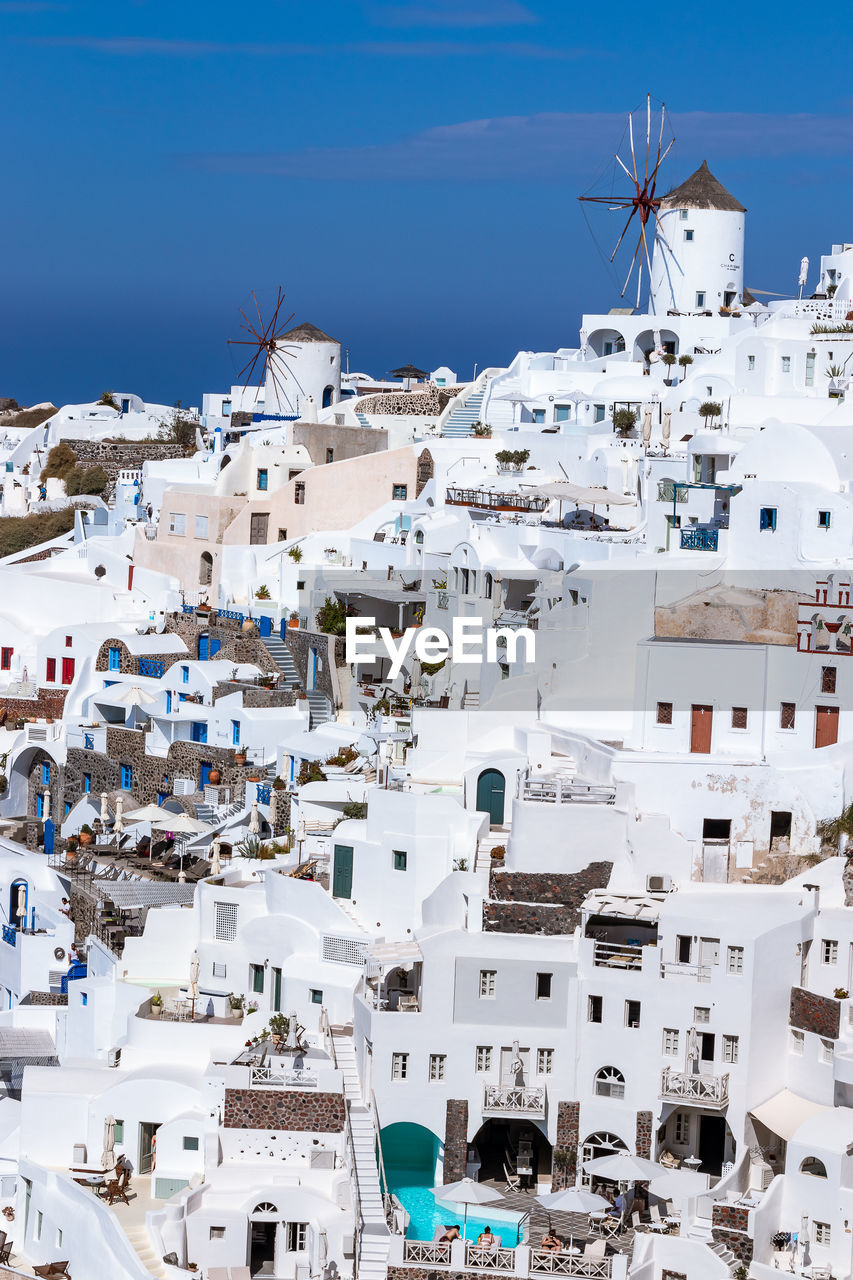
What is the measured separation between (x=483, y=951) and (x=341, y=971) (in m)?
3.03

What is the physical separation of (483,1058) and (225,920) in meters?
5.50

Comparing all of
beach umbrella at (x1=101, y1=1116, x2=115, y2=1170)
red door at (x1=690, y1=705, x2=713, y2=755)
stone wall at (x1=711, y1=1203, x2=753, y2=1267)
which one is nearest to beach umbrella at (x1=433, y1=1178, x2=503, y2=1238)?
stone wall at (x1=711, y1=1203, x2=753, y2=1267)

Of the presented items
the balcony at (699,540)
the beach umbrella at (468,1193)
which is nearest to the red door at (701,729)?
the balcony at (699,540)

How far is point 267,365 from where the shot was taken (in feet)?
197

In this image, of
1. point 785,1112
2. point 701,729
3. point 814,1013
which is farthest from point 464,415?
point 785,1112

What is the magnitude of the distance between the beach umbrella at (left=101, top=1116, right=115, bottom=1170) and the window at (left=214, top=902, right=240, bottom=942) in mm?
3803

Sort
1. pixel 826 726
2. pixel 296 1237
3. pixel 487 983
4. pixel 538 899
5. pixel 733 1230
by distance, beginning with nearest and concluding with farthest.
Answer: pixel 733 1230, pixel 296 1237, pixel 487 983, pixel 538 899, pixel 826 726

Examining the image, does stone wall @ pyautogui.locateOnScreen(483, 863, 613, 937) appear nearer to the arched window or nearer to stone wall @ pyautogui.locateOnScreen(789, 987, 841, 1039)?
the arched window

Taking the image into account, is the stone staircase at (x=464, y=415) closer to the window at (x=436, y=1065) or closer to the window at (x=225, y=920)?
the window at (x=225, y=920)

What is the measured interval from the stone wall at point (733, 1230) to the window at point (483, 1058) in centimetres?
380

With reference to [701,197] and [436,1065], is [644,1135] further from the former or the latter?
[701,197]

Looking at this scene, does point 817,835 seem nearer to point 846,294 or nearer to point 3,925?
point 3,925

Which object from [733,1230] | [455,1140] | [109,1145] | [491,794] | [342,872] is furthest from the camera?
[491,794]

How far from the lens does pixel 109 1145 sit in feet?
94.9
